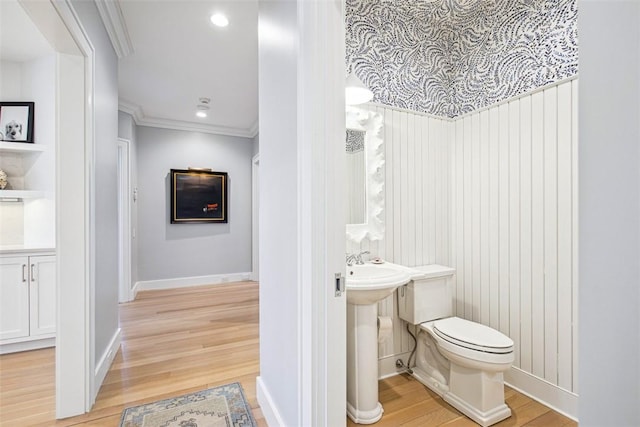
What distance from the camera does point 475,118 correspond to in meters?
2.32

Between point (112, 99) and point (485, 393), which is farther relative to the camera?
point (112, 99)

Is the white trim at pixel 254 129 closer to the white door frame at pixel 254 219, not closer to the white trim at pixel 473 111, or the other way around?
the white door frame at pixel 254 219

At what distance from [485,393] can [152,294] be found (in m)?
4.22

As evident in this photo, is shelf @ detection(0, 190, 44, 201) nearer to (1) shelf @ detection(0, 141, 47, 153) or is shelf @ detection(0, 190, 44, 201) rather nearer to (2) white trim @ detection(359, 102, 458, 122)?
(1) shelf @ detection(0, 141, 47, 153)

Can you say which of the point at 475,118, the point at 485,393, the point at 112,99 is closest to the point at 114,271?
the point at 112,99

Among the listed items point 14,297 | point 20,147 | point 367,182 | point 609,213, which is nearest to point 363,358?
point 367,182

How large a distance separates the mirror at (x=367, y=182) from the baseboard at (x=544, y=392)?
1.29 m

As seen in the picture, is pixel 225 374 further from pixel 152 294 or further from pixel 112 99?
pixel 152 294

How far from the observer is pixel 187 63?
2990 millimetres

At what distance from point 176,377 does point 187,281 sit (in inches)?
108

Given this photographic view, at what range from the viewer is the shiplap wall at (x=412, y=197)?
2.25 metres

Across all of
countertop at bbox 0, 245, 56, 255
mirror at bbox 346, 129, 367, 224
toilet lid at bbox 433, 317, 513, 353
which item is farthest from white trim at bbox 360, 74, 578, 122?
countertop at bbox 0, 245, 56, 255

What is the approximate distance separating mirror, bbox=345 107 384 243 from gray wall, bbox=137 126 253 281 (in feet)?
11.0

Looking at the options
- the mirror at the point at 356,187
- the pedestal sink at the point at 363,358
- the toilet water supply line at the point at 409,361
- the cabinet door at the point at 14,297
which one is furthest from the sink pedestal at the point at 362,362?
the cabinet door at the point at 14,297
